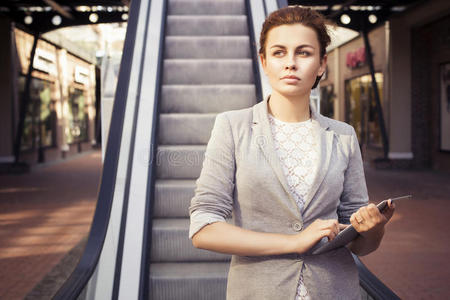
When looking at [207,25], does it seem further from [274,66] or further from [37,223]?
[274,66]

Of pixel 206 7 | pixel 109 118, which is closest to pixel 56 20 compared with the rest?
pixel 206 7

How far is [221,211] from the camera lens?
1.29 metres

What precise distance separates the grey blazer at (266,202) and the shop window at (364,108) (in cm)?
1373

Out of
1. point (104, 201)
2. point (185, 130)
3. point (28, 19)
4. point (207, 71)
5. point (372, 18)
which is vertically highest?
point (28, 19)

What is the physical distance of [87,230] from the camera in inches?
247

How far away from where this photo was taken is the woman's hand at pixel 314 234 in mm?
1192

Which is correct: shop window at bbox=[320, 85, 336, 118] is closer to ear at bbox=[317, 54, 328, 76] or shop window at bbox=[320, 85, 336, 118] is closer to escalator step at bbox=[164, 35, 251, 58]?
escalator step at bbox=[164, 35, 251, 58]

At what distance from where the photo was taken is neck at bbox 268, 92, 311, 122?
1.38 m

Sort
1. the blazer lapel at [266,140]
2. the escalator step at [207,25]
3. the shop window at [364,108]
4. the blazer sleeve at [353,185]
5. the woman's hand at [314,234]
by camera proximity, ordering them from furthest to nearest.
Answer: the shop window at [364,108]
the escalator step at [207,25]
the blazer sleeve at [353,185]
the blazer lapel at [266,140]
the woman's hand at [314,234]

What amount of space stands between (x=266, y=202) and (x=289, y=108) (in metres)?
0.28

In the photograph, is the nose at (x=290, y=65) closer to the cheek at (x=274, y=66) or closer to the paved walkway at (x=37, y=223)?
the cheek at (x=274, y=66)

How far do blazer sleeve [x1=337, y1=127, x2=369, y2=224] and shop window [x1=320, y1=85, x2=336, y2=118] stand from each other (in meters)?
18.4

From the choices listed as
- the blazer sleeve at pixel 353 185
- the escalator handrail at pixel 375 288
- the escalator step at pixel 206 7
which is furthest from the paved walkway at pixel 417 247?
the escalator step at pixel 206 7

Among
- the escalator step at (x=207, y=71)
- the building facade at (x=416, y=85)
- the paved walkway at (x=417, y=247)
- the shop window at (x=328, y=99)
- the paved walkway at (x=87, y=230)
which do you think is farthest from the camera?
the shop window at (x=328, y=99)
